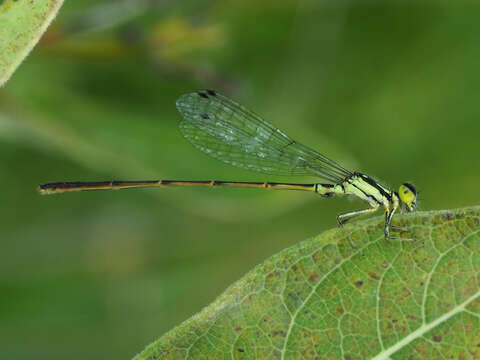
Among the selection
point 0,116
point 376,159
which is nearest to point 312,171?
point 376,159

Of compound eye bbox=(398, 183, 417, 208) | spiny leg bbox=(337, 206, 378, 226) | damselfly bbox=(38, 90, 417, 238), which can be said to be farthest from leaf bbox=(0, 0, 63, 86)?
compound eye bbox=(398, 183, 417, 208)

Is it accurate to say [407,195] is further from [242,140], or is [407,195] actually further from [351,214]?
[242,140]

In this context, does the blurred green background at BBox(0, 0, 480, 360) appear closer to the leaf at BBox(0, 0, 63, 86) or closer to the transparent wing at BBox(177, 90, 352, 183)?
the transparent wing at BBox(177, 90, 352, 183)

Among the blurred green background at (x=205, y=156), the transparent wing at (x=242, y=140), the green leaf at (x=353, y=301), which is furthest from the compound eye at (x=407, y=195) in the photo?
the green leaf at (x=353, y=301)

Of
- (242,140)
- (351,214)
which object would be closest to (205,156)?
(242,140)

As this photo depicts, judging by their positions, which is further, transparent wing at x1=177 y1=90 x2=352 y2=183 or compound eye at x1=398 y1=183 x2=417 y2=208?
transparent wing at x1=177 y1=90 x2=352 y2=183

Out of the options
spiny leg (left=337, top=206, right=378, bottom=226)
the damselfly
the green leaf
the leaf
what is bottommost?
the green leaf
